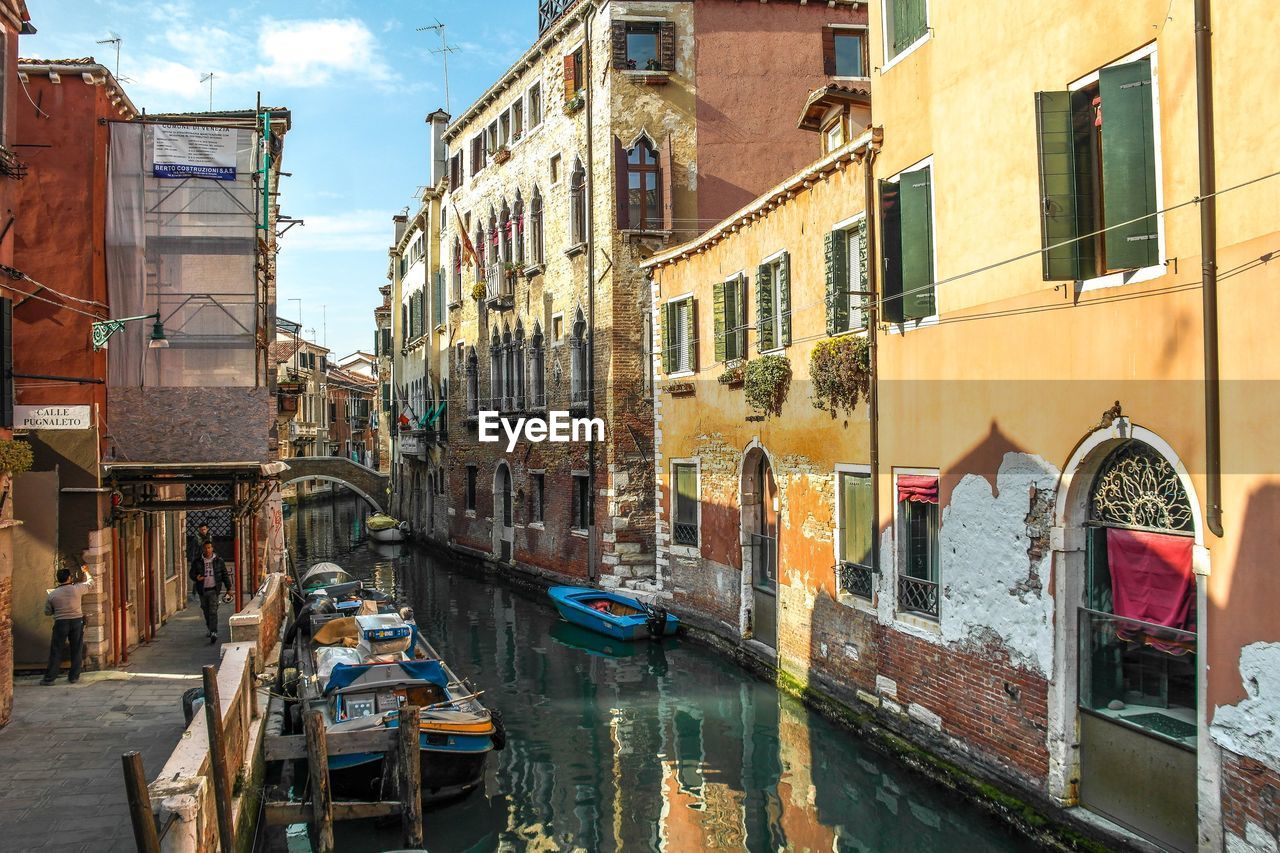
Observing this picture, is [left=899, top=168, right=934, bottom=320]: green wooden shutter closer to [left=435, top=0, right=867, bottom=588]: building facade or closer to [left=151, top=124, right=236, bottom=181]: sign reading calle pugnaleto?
[left=151, top=124, right=236, bottom=181]: sign reading calle pugnaleto

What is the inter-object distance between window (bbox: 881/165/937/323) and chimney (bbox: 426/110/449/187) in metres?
23.1

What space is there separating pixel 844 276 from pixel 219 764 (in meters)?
8.14

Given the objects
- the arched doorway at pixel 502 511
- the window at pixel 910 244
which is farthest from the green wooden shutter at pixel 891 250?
the arched doorway at pixel 502 511

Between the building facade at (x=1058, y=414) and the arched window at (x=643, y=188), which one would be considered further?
the arched window at (x=643, y=188)

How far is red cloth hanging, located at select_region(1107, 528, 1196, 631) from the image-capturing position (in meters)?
7.04

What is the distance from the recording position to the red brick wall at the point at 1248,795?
612 cm

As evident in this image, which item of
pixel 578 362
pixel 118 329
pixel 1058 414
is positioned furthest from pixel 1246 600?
pixel 578 362

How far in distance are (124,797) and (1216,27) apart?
356 inches

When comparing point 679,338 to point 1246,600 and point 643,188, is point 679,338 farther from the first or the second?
point 1246,600

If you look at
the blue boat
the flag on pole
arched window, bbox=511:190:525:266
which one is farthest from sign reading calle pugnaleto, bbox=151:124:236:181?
the flag on pole

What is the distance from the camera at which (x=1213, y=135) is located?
660cm

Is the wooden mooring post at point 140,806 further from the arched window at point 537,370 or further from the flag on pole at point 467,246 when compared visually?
the flag on pole at point 467,246

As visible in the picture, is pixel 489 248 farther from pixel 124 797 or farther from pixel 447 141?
pixel 124 797

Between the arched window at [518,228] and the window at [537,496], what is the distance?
5.15m
